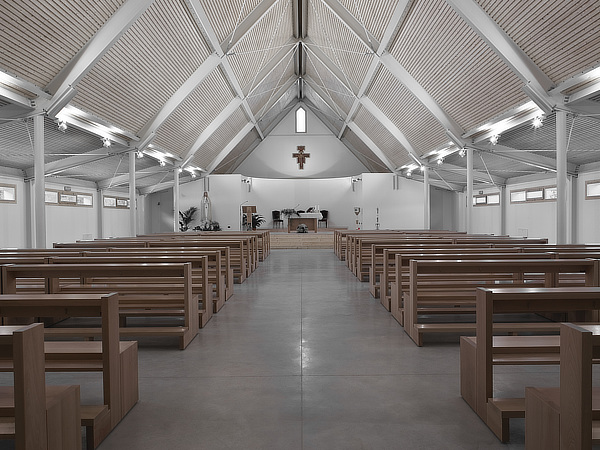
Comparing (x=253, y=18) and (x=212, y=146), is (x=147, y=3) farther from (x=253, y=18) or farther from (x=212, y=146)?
(x=212, y=146)

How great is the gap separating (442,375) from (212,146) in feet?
52.3

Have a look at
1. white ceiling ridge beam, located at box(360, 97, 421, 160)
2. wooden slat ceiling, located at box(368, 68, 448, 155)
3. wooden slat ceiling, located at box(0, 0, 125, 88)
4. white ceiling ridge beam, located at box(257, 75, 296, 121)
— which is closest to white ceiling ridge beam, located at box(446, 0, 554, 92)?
wooden slat ceiling, located at box(368, 68, 448, 155)

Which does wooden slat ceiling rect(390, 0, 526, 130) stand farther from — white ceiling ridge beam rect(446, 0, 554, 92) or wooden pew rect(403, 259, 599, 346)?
wooden pew rect(403, 259, 599, 346)

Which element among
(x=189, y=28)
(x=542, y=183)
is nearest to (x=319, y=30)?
(x=189, y=28)

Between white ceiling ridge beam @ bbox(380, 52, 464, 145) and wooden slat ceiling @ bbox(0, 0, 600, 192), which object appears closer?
wooden slat ceiling @ bbox(0, 0, 600, 192)

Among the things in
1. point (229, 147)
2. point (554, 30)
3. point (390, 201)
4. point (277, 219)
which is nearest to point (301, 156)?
point (277, 219)

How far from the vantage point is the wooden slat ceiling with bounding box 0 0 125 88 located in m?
6.18

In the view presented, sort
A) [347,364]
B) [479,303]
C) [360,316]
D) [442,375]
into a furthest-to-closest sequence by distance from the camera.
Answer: [360,316] < [347,364] < [442,375] < [479,303]

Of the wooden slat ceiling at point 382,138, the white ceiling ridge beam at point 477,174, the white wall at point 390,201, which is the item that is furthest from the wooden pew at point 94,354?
the white wall at point 390,201

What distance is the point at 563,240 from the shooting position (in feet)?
25.6

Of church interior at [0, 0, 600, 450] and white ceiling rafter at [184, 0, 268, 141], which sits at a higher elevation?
white ceiling rafter at [184, 0, 268, 141]

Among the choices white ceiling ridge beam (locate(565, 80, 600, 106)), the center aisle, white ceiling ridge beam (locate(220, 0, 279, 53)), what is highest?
white ceiling ridge beam (locate(220, 0, 279, 53))

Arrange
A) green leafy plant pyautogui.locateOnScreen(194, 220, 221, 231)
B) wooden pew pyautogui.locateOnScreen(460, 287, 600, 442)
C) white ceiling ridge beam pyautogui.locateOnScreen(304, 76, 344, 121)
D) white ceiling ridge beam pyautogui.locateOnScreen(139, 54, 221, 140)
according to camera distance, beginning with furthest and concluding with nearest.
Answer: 1. green leafy plant pyautogui.locateOnScreen(194, 220, 221, 231)
2. white ceiling ridge beam pyautogui.locateOnScreen(304, 76, 344, 121)
3. white ceiling ridge beam pyautogui.locateOnScreen(139, 54, 221, 140)
4. wooden pew pyautogui.locateOnScreen(460, 287, 600, 442)

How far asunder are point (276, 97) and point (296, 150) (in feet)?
14.5
